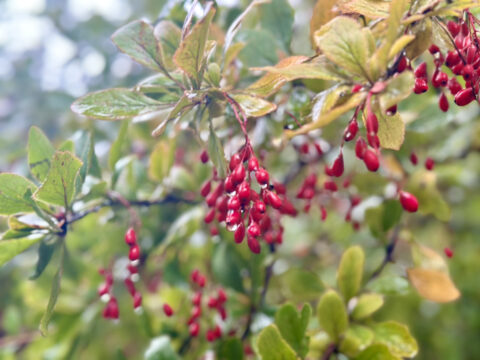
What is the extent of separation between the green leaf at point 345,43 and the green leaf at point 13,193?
2.19 feet

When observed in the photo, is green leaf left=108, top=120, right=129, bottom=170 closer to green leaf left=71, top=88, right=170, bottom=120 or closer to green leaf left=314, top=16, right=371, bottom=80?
green leaf left=71, top=88, right=170, bottom=120

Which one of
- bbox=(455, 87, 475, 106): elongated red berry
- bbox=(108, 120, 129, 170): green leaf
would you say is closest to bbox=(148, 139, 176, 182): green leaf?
bbox=(108, 120, 129, 170): green leaf

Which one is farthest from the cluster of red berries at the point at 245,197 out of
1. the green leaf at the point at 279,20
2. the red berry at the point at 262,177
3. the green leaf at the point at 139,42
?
the green leaf at the point at 279,20

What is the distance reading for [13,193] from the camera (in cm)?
95

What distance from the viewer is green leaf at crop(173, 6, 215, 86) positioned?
2.54 feet

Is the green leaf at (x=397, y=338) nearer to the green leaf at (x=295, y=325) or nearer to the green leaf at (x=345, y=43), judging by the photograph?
the green leaf at (x=295, y=325)

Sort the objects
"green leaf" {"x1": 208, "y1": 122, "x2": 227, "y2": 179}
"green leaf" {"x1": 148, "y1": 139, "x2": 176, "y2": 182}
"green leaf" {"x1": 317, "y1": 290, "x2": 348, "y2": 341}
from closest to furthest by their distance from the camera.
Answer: "green leaf" {"x1": 208, "y1": 122, "x2": 227, "y2": 179} → "green leaf" {"x1": 317, "y1": 290, "x2": 348, "y2": 341} → "green leaf" {"x1": 148, "y1": 139, "x2": 176, "y2": 182}

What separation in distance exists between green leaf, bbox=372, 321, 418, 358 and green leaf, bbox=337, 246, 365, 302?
0.11 meters

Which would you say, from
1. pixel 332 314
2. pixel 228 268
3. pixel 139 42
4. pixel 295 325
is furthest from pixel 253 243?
pixel 228 268

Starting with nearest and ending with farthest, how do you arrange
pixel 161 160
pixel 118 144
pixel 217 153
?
pixel 217 153, pixel 118 144, pixel 161 160

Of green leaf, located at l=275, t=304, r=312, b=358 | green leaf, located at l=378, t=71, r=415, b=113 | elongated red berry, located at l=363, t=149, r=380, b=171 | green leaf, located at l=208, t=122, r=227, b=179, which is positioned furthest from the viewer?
green leaf, located at l=275, t=304, r=312, b=358

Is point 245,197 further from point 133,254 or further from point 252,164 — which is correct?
point 133,254

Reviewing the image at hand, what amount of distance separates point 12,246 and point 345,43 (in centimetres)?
78

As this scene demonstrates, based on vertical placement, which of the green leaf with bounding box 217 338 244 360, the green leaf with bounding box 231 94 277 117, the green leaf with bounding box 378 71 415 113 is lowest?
the green leaf with bounding box 217 338 244 360
